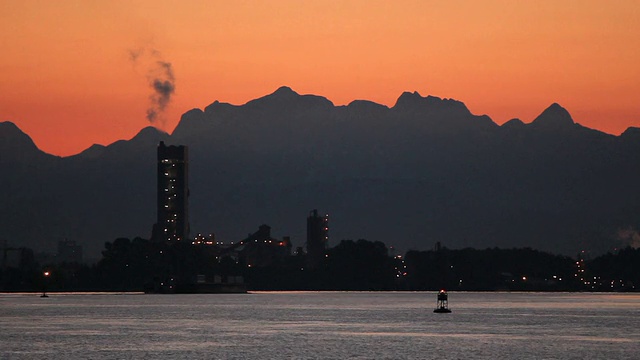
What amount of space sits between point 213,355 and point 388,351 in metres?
21.2

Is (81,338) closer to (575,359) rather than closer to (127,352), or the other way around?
(127,352)

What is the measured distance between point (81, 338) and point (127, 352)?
96.2 feet

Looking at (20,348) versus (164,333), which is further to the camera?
(164,333)

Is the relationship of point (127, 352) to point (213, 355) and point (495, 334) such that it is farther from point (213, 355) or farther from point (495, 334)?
point (495, 334)

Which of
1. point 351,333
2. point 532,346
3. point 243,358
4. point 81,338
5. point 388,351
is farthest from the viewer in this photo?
point 351,333

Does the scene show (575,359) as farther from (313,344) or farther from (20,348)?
(20,348)

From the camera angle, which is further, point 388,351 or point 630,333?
point 630,333

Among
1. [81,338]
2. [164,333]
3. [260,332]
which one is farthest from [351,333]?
[81,338]

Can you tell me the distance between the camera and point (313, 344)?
6545 inches

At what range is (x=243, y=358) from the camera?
474 ft

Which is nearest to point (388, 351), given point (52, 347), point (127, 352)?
point (127, 352)

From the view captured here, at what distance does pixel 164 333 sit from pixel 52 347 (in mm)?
32350

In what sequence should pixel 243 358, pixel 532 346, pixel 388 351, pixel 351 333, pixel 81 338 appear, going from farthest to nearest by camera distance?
1. pixel 351 333
2. pixel 81 338
3. pixel 532 346
4. pixel 388 351
5. pixel 243 358

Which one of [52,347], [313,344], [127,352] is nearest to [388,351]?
[313,344]
